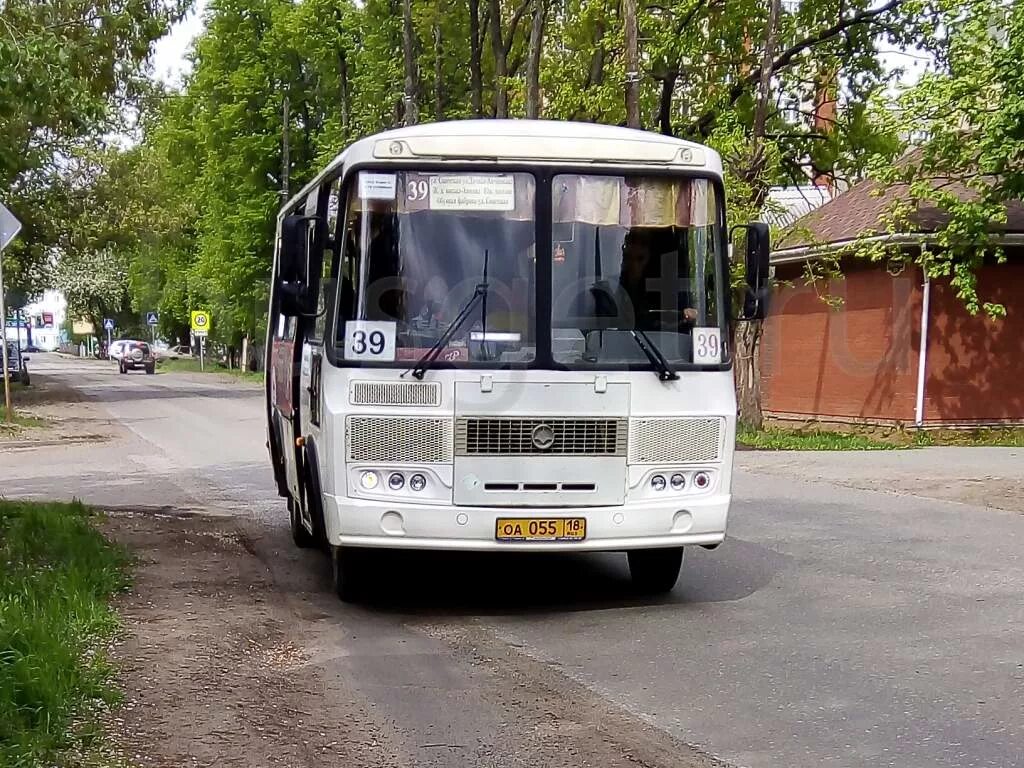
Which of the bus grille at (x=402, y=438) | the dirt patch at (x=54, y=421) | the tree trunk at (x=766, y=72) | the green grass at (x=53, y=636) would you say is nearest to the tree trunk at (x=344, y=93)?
the dirt patch at (x=54, y=421)

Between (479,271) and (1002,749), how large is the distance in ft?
12.5

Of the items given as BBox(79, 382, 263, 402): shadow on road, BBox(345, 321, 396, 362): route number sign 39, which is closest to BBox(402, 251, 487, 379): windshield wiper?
BBox(345, 321, 396, 362): route number sign 39

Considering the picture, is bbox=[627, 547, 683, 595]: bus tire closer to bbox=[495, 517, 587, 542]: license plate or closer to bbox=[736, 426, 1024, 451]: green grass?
bbox=[495, 517, 587, 542]: license plate

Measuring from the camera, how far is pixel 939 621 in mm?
7238

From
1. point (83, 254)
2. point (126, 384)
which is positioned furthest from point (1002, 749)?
point (126, 384)

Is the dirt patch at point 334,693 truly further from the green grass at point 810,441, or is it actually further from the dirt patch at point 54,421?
the dirt patch at point 54,421

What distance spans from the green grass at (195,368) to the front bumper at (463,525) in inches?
1547

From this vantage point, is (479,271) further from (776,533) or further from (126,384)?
(126,384)

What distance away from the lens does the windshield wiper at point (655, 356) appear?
281 inches

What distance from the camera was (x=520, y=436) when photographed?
6.98 meters

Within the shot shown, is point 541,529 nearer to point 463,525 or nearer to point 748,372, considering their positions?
point 463,525

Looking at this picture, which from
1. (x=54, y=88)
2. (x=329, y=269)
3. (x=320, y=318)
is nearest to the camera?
(x=329, y=269)

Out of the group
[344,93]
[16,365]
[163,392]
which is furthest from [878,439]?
[16,365]

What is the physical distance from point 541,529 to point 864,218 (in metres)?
16.5
